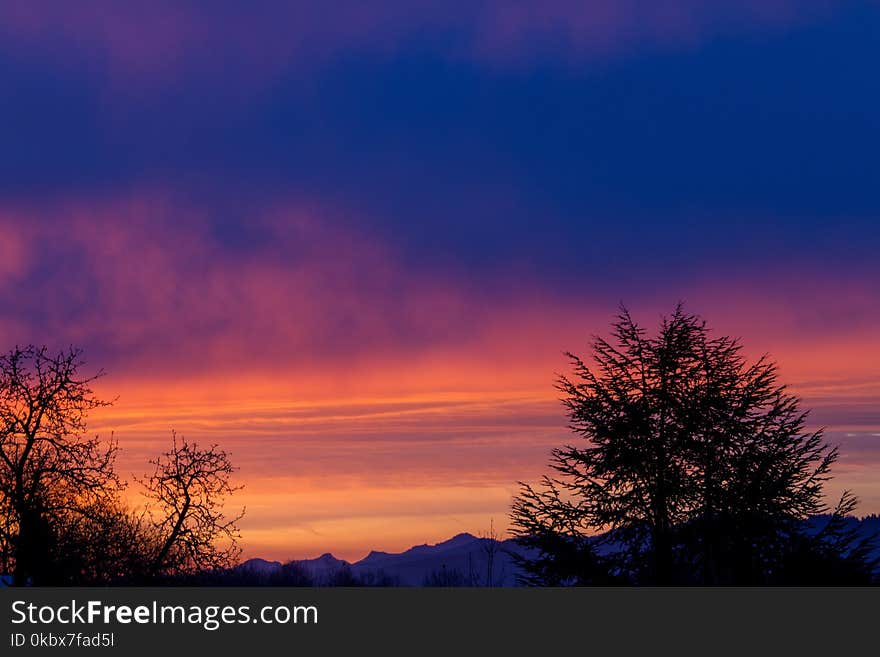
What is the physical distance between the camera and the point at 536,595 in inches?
853

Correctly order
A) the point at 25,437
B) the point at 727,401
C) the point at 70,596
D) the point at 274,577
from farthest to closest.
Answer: the point at 274,577
the point at 727,401
the point at 25,437
the point at 70,596

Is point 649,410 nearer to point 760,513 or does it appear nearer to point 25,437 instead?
point 760,513

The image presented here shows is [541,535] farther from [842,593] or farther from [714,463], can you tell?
[842,593]

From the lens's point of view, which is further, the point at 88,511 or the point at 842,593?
the point at 88,511

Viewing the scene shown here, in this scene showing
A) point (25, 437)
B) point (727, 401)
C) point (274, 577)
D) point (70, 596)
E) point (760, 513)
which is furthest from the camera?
point (274, 577)

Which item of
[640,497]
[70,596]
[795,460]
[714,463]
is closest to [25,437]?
[70,596]

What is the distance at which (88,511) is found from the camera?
4106cm

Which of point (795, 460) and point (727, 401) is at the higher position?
point (727, 401)

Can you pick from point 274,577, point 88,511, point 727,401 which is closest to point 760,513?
point 727,401

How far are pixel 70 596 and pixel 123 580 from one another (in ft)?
70.5

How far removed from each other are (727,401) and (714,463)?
3706 mm

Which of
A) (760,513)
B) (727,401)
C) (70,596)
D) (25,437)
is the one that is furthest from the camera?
(727,401)

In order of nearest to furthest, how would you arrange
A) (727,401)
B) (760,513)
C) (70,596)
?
(70,596) → (760,513) → (727,401)

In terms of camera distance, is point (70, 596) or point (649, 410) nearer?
point (70, 596)
